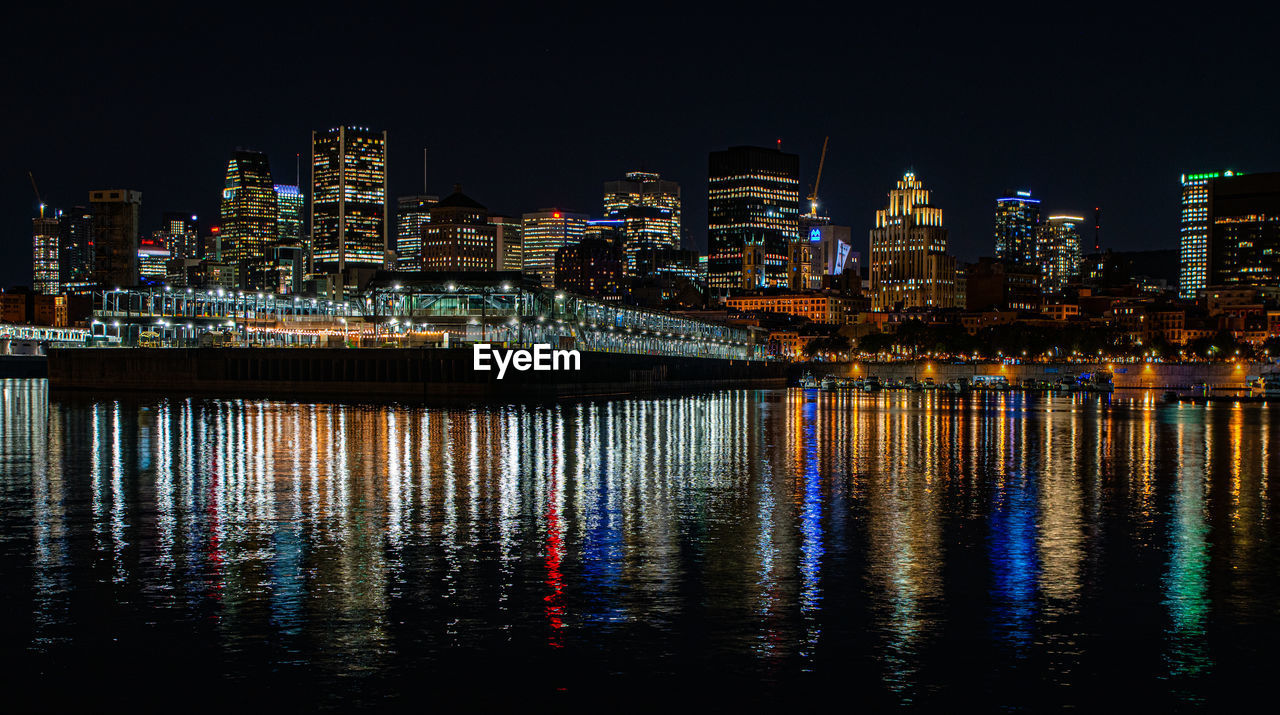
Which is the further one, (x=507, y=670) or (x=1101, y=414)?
(x=1101, y=414)

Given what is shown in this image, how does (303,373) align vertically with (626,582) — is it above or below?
above

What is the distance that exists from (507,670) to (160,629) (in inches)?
266

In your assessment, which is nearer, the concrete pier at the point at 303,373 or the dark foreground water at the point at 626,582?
the dark foreground water at the point at 626,582

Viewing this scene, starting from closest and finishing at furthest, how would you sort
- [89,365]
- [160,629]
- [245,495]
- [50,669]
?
[50,669]
[160,629]
[245,495]
[89,365]

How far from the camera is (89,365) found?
145 metres

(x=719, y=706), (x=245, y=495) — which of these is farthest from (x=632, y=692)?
(x=245, y=495)

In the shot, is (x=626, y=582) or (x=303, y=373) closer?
(x=626, y=582)

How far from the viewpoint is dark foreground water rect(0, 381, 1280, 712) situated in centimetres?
1894

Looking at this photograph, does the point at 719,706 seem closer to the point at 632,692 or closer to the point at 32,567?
the point at 632,692

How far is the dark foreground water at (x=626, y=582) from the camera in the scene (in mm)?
18938

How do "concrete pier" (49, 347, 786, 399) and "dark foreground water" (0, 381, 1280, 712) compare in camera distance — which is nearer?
"dark foreground water" (0, 381, 1280, 712)

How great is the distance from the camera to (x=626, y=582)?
25719 mm

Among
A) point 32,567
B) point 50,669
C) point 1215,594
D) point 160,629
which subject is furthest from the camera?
point 32,567

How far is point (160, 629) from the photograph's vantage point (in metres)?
21.7
